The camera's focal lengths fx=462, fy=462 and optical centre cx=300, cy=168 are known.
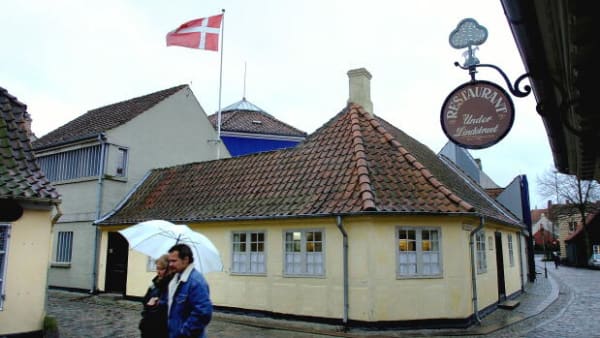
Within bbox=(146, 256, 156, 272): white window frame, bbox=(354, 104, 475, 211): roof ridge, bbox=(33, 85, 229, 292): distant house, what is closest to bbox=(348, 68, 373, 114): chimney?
bbox=(354, 104, 475, 211): roof ridge

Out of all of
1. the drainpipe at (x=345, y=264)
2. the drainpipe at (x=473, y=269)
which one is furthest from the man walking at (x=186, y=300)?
the drainpipe at (x=473, y=269)

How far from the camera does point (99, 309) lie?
558 inches

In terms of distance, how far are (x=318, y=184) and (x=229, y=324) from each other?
173 inches

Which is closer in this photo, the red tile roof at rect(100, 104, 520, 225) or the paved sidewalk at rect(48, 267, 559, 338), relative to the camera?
the paved sidewalk at rect(48, 267, 559, 338)

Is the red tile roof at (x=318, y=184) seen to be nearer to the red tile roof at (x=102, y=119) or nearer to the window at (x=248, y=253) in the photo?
the window at (x=248, y=253)

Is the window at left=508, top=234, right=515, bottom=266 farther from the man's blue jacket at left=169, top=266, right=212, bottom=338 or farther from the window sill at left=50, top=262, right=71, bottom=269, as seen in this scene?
the window sill at left=50, top=262, right=71, bottom=269

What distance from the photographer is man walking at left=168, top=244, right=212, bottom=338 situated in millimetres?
4473

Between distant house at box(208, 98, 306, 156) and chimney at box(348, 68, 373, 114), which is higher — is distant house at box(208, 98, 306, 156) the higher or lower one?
the higher one

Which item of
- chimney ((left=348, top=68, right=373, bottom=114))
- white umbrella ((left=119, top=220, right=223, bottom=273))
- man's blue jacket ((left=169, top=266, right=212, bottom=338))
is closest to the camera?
man's blue jacket ((left=169, top=266, right=212, bottom=338))

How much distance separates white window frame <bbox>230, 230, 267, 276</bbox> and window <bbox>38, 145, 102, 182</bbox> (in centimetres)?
756

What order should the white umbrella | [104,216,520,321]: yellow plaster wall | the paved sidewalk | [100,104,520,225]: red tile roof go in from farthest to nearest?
1. [100,104,520,225]: red tile roof
2. [104,216,520,321]: yellow plaster wall
3. the paved sidewalk
4. the white umbrella

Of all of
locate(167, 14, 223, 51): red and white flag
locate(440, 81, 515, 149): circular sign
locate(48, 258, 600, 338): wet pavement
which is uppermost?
locate(167, 14, 223, 51): red and white flag

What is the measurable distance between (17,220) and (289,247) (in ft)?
21.0

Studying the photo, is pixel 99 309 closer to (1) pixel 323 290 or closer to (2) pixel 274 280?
(2) pixel 274 280
